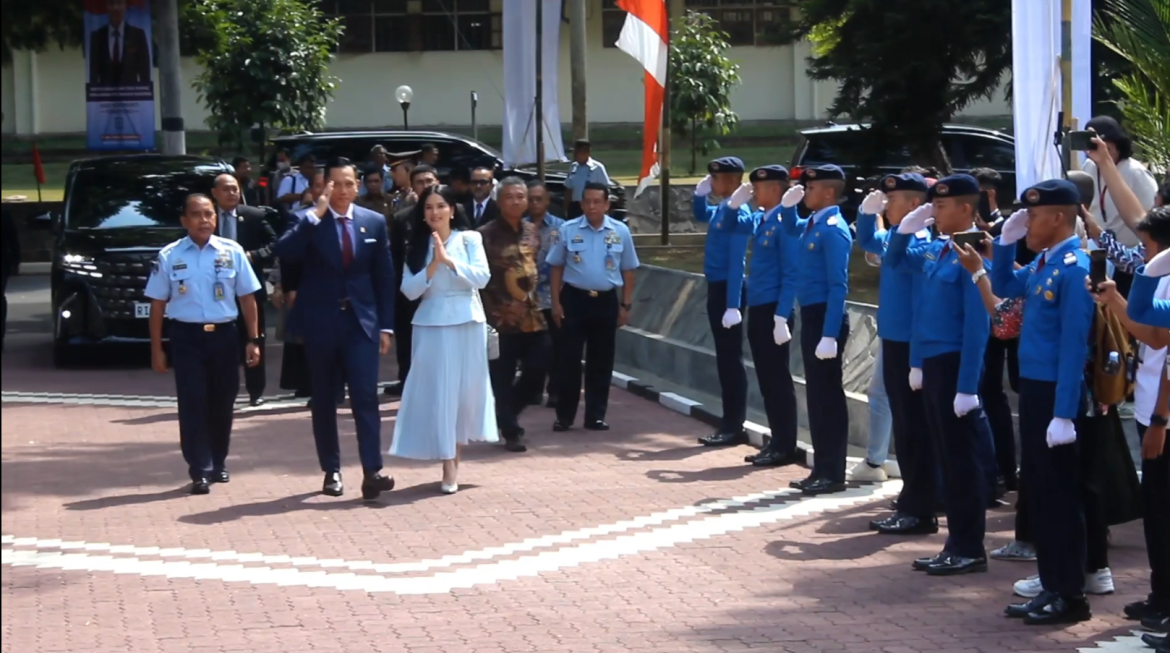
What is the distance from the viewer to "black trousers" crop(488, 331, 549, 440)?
1084 centimetres

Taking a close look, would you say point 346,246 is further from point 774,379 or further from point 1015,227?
point 1015,227

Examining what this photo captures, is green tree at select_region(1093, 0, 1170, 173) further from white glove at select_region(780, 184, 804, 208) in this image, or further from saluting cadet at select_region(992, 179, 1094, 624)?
saluting cadet at select_region(992, 179, 1094, 624)

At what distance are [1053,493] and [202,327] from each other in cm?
553

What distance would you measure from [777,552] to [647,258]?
48.4 feet

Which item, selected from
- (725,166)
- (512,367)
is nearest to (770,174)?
(725,166)

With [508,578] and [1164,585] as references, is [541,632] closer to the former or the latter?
[508,578]

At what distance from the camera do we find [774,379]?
1012 centimetres

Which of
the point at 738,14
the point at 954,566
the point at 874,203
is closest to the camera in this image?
the point at 954,566

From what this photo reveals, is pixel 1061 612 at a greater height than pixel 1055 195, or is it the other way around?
pixel 1055 195

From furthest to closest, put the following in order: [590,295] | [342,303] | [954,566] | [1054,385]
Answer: [590,295]
[342,303]
[954,566]
[1054,385]

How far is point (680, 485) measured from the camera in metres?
9.68

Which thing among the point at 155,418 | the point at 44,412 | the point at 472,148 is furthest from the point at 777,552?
the point at 472,148

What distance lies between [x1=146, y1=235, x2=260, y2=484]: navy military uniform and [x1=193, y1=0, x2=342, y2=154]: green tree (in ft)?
63.0

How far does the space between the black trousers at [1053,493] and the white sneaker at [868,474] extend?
330 centimetres
